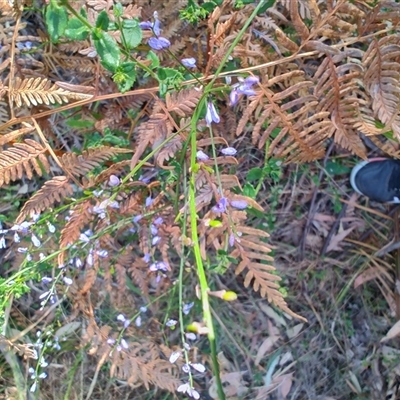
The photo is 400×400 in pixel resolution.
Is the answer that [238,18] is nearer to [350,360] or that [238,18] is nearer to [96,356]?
[96,356]

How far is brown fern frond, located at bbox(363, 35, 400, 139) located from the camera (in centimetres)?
130

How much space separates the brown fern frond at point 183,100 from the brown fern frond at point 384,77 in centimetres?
45

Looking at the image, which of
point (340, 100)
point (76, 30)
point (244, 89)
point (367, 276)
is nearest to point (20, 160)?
point (76, 30)

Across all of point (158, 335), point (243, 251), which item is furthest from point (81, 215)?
point (158, 335)

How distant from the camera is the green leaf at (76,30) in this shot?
38.5 inches

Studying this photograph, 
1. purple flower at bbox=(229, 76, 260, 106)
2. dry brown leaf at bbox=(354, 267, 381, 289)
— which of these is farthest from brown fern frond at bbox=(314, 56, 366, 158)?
dry brown leaf at bbox=(354, 267, 381, 289)

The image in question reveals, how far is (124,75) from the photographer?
1.08 meters

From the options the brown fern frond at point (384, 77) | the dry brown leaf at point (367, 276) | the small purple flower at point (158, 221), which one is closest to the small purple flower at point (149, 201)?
the small purple flower at point (158, 221)

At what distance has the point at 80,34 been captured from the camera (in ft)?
3.21

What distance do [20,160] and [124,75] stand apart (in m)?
0.42

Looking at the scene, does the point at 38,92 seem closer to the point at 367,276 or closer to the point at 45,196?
the point at 45,196

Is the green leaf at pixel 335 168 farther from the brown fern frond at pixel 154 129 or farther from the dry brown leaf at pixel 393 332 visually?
the brown fern frond at pixel 154 129

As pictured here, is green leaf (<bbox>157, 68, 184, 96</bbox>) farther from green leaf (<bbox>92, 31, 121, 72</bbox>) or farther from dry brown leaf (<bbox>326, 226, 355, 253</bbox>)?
dry brown leaf (<bbox>326, 226, 355, 253</bbox>)

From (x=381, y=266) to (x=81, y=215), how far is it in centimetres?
152
